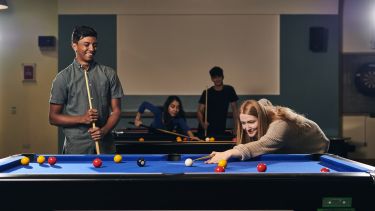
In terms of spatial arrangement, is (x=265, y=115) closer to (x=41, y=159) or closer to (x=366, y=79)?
(x=41, y=159)

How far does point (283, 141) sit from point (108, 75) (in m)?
1.23

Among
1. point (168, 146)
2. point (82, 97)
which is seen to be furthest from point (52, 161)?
point (168, 146)

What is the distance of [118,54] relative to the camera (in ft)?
23.0

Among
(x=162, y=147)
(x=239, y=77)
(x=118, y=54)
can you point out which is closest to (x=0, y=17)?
(x=118, y=54)

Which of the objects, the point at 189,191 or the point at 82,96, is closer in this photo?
the point at 189,191

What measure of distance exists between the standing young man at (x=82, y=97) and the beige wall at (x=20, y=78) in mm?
3948

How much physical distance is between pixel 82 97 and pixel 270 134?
4.11 ft

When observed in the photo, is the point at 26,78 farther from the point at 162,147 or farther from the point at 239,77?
the point at 162,147

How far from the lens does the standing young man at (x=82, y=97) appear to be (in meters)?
3.35

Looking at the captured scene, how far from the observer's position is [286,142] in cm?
292

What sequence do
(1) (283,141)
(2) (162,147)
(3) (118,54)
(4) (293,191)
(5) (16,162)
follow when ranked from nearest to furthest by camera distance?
(4) (293,191)
(5) (16,162)
(1) (283,141)
(2) (162,147)
(3) (118,54)

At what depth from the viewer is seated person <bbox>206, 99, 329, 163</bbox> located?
9.04ft

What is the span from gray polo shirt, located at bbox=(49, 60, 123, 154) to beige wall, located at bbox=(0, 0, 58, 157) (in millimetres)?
3947

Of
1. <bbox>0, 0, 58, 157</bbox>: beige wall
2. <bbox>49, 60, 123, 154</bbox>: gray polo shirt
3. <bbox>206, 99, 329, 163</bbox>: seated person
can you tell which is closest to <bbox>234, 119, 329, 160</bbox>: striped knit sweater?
<bbox>206, 99, 329, 163</bbox>: seated person
